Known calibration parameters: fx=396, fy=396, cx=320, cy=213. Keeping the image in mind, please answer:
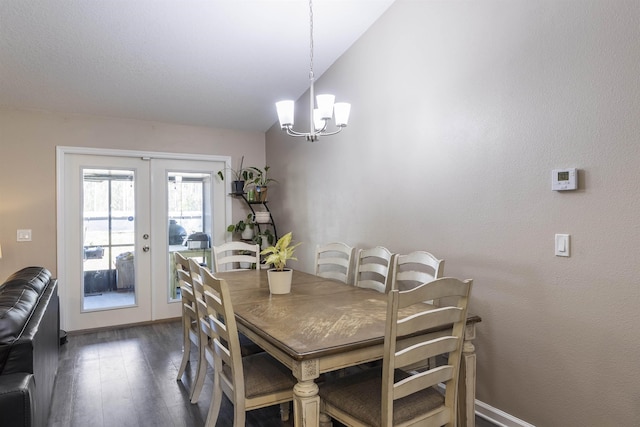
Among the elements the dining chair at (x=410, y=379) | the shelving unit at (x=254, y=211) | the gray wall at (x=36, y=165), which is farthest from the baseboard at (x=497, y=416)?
the gray wall at (x=36, y=165)

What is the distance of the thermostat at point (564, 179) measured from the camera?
1.95 meters

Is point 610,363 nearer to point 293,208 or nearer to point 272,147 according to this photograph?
point 293,208

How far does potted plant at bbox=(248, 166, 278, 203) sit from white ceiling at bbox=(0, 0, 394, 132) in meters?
0.94

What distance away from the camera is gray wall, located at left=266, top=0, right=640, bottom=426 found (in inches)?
71.5

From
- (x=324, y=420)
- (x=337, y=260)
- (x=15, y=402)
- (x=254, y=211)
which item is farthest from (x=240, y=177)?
(x=15, y=402)

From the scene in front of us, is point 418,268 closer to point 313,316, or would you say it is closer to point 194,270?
point 313,316

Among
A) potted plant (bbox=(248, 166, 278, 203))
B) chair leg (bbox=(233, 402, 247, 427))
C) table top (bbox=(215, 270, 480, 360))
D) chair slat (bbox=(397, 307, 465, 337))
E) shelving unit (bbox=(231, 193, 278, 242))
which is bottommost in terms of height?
chair leg (bbox=(233, 402, 247, 427))

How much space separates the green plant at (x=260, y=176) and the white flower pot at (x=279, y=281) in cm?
249

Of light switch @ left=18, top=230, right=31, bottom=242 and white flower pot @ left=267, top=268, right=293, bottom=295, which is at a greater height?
light switch @ left=18, top=230, right=31, bottom=242

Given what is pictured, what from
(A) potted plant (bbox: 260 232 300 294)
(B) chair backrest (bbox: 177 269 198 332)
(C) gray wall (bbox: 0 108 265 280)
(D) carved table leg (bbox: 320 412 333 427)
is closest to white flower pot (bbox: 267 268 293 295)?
(A) potted plant (bbox: 260 232 300 294)

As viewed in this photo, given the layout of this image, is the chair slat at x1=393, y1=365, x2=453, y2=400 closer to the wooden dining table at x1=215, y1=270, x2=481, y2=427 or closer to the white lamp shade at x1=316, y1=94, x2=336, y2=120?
the wooden dining table at x1=215, y1=270, x2=481, y2=427

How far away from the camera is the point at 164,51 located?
10.9 ft

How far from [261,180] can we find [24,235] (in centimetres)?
253

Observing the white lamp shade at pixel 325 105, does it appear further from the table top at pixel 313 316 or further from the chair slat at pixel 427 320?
the chair slat at pixel 427 320
